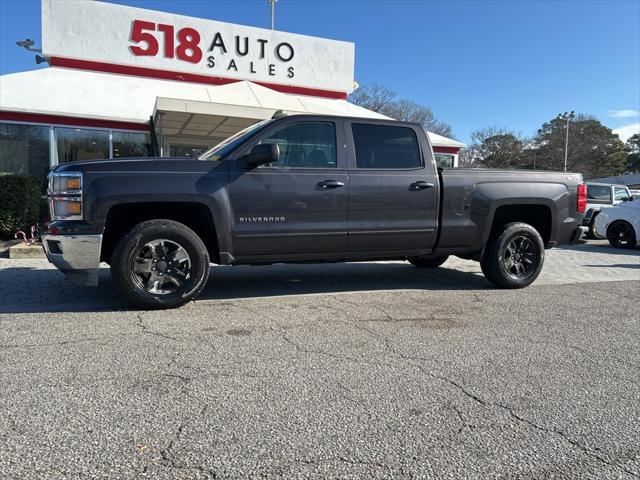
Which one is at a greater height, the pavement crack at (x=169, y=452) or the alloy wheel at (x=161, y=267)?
the alloy wheel at (x=161, y=267)

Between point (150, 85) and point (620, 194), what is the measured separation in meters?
15.9

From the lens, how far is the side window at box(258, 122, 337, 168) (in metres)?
5.30

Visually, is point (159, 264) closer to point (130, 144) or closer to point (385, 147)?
point (385, 147)

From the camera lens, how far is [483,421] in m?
2.78

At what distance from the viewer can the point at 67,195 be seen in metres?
4.63

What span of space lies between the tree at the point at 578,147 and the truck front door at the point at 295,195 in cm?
6355

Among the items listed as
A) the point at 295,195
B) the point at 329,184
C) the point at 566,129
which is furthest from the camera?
the point at 566,129

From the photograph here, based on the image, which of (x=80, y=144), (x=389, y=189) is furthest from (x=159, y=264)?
(x=80, y=144)

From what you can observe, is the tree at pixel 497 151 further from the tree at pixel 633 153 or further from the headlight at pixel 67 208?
the headlight at pixel 67 208

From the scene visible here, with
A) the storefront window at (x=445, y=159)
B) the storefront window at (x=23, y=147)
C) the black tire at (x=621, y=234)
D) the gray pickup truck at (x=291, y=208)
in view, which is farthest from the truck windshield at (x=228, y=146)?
the storefront window at (x=445, y=159)

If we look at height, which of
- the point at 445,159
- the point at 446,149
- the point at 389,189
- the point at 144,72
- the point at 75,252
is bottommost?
the point at 75,252

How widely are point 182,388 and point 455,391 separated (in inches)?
68.5

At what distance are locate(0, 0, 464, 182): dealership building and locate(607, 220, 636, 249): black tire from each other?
5745mm

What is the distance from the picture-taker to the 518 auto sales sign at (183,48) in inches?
598
